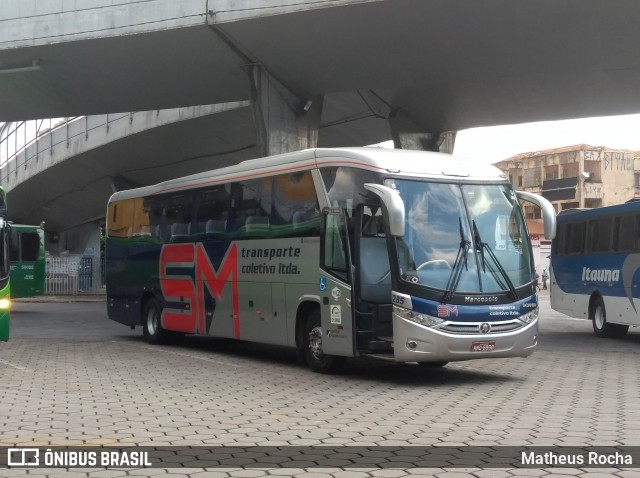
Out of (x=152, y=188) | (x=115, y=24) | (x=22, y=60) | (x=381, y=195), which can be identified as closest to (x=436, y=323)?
(x=381, y=195)

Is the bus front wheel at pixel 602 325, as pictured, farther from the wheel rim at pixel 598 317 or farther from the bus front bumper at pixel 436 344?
the bus front bumper at pixel 436 344

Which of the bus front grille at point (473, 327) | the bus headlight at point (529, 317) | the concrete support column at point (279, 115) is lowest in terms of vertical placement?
the bus front grille at point (473, 327)

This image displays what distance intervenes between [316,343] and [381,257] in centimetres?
196

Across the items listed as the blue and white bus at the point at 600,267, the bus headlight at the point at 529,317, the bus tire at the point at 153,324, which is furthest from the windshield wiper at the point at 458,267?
the blue and white bus at the point at 600,267

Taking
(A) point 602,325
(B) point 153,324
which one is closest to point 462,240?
(B) point 153,324

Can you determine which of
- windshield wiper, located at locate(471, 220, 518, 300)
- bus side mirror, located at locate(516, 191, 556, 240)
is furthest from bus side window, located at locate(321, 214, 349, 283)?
bus side mirror, located at locate(516, 191, 556, 240)

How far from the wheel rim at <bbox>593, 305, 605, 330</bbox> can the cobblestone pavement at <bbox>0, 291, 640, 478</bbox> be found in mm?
4017

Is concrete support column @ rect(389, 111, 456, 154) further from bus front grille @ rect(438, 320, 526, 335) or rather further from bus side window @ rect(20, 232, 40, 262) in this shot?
bus front grille @ rect(438, 320, 526, 335)

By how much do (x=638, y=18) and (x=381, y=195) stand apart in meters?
10.9

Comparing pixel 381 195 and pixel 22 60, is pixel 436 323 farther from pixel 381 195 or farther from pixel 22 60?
pixel 22 60

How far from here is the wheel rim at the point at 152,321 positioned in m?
19.9

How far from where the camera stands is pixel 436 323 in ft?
40.9

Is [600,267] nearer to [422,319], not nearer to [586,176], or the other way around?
[422,319]

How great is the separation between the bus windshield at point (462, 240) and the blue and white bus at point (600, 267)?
825 centimetres
